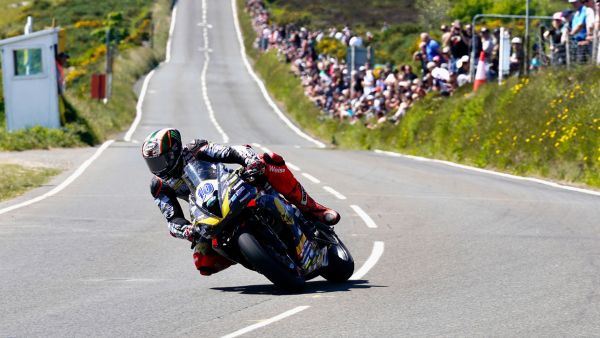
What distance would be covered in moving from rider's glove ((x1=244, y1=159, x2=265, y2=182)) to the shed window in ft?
89.4

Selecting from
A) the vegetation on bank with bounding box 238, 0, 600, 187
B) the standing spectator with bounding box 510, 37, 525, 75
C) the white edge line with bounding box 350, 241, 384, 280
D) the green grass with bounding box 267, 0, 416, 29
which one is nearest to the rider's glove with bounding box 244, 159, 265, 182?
the white edge line with bounding box 350, 241, 384, 280

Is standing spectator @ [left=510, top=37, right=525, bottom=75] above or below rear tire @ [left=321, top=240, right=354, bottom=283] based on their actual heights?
above

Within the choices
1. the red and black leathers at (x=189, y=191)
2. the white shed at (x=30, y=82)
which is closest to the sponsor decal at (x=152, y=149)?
the red and black leathers at (x=189, y=191)

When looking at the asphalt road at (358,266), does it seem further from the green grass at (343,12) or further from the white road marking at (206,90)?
the green grass at (343,12)

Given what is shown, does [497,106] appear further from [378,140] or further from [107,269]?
[107,269]

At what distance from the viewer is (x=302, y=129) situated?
5188cm

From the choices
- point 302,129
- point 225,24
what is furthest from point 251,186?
point 225,24

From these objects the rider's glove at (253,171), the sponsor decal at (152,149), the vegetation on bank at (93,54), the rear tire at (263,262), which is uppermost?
the sponsor decal at (152,149)

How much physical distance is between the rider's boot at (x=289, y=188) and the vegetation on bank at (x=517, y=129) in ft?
39.1

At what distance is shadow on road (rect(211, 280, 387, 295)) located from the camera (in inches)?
384

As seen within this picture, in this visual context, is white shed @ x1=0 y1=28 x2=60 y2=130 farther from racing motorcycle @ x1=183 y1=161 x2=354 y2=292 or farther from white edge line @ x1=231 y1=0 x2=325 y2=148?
racing motorcycle @ x1=183 y1=161 x2=354 y2=292

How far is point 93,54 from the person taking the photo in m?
88.1

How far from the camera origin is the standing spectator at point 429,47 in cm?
3178

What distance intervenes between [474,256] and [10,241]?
219 inches
